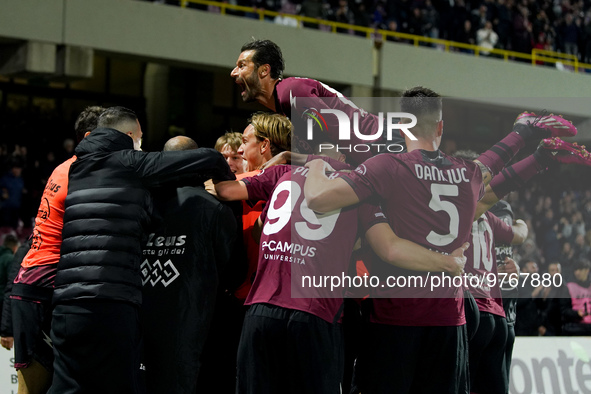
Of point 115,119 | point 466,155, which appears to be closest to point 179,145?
point 115,119

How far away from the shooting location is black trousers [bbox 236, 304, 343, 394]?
12.8ft

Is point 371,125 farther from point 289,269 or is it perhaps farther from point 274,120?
point 289,269

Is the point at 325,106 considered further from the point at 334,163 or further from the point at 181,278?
the point at 181,278

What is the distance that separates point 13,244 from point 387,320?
7099 mm

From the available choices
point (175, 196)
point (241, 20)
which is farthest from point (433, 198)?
point (241, 20)

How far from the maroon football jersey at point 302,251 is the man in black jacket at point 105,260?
1.53 feet

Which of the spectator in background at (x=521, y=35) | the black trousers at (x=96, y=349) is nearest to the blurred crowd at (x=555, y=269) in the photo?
the black trousers at (x=96, y=349)

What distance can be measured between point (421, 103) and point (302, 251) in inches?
42.8

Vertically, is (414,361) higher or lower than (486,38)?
lower

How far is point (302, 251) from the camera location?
408cm

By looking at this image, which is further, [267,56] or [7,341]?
[7,341]

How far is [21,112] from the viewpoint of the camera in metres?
16.8

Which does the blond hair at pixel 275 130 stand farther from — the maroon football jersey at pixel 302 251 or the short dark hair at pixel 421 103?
the short dark hair at pixel 421 103

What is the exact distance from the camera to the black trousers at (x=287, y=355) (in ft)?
12.8
